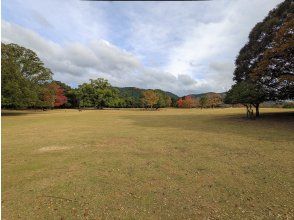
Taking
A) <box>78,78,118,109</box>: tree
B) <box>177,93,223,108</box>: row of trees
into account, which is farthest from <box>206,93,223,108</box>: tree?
<box>78,78,118,109</box>: tree

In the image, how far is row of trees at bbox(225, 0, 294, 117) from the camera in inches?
832

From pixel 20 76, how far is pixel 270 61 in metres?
33.7

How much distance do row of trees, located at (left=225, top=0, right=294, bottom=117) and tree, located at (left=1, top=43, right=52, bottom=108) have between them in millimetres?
Answer: 29255

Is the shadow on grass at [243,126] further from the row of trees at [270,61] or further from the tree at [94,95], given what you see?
the tree at [94,95]

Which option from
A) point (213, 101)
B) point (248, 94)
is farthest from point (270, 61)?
point (213, 101)

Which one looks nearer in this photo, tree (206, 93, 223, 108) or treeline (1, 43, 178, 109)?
treeline (1, 43, 178, 109)

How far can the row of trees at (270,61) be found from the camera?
2112 centimetres

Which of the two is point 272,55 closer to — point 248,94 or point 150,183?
point 248,94

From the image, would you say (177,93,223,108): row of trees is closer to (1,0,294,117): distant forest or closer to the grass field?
(1,0,294,117): distant forest

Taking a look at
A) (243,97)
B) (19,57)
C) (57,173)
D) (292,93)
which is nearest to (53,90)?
(19,57)

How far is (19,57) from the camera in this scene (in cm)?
4278

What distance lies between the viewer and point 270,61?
2303cm

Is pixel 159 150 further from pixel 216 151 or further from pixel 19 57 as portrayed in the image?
pixel 19 57

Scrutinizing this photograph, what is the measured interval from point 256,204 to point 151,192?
2.39m
